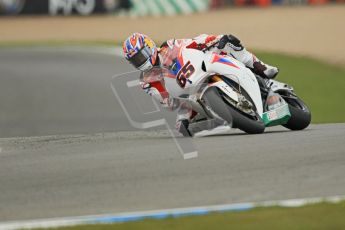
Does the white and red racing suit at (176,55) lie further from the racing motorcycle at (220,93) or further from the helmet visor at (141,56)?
the helmet visor at (141,56)

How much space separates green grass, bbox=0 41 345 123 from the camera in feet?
67.3

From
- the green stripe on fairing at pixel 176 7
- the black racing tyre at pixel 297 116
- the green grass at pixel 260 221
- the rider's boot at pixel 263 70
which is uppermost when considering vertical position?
the green grass at pixel 260 221

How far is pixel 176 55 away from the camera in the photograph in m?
11.1

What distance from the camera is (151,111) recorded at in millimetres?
22391

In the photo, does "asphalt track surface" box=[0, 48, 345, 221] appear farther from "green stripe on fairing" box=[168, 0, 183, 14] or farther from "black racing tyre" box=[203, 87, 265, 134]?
"green stripe on fairing" box=[168, 0, 183, 14]

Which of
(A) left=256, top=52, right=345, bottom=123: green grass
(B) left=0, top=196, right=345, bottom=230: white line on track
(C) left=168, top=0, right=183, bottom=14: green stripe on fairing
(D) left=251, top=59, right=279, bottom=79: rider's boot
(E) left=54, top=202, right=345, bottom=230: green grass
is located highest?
(E) left=54, top=202, right=345, bottom=230: green grass

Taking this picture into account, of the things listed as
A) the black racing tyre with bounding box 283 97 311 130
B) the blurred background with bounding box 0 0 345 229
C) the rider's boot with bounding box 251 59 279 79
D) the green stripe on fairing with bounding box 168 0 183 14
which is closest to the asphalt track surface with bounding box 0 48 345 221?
the blurred background with bounding box 0 0 345 229

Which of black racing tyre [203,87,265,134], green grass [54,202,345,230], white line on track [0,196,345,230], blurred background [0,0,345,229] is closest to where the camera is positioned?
green grass [54,202,345,230]

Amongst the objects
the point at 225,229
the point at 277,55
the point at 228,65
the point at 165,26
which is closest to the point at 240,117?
the point at 228,65

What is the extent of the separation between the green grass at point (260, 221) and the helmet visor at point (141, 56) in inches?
163

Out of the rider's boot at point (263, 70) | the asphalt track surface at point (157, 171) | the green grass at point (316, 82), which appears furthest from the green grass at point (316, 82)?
the asphalt track surface at point (157, 171)

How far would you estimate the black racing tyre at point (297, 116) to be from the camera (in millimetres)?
11766

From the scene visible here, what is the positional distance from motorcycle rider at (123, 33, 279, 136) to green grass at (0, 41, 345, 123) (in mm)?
7302

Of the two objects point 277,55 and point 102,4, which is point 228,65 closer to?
point 277,55
